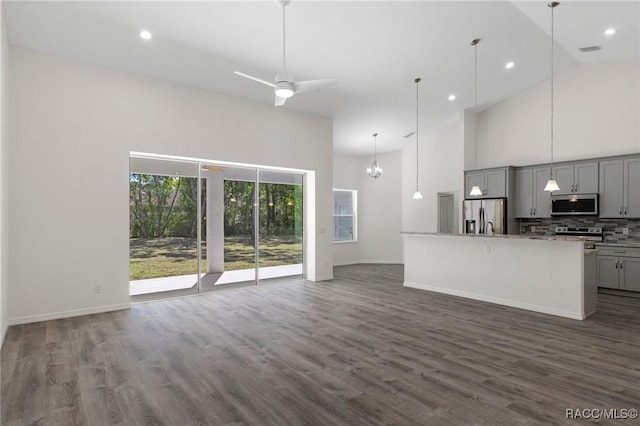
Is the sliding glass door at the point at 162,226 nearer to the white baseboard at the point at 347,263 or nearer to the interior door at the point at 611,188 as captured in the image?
the white baseboard at the point at 347,263

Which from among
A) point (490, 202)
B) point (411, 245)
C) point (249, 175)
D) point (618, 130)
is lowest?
point (411, 245)

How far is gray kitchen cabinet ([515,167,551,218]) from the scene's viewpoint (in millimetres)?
7219

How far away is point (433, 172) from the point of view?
31.0 ft

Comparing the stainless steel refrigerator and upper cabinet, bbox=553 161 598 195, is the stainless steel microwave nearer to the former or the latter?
upper cabinet, bbox=553 161 598 195

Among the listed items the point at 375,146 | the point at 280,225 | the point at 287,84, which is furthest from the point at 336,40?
the point at 375,146

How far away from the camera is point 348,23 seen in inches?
177

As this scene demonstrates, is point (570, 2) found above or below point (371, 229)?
above

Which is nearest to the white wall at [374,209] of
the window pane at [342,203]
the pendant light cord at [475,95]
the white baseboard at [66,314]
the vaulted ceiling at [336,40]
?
the window pane at [342,203]

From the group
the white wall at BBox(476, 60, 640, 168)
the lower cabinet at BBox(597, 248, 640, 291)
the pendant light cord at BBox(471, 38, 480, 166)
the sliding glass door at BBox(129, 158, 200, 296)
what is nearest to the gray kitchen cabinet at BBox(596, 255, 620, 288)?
the lower cabinet at BBox(597, 248, 640, 291)

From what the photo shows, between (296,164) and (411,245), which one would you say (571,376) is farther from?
(296,164)

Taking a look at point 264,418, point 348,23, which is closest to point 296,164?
point 348,23

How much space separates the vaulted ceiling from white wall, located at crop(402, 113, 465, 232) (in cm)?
200

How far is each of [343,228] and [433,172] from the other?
3.17 meters

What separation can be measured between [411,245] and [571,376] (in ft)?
13.5
